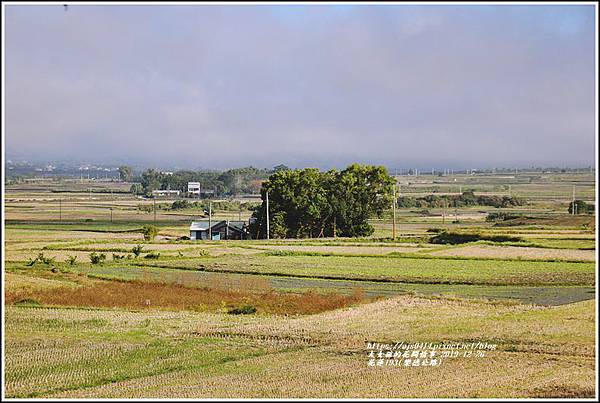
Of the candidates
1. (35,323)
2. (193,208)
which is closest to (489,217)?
(193,208)

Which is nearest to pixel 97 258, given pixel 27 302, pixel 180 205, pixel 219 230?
pixel 27 302

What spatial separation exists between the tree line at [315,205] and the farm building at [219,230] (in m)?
0.70

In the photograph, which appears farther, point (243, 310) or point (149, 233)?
point (149, 233)

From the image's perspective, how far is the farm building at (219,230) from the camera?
1342 inches

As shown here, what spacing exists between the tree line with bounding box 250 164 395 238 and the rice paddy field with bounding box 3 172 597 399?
449cm

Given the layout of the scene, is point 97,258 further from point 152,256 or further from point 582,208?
point 582,208

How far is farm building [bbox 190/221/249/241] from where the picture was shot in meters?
34.1

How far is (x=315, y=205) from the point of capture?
33.7 metres

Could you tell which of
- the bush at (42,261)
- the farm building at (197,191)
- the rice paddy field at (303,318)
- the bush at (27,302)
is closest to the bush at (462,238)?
the rice paddy field at (303,318)

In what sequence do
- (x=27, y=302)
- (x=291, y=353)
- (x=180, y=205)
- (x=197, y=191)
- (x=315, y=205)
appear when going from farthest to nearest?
1. (x=197, y=191)
2. (x=180, y=205)
3. (x=315, y=205)
4. (x=27, y=302)
5. (x=291, y=353)

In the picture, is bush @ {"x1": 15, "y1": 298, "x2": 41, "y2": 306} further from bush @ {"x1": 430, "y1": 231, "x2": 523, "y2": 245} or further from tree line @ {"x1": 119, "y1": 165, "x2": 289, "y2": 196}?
tree line @ {"x1": 119, "y1": 165, "x2": 289, "y2": 196}

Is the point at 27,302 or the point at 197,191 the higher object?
the point at 197,191

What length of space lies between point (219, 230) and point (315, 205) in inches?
201

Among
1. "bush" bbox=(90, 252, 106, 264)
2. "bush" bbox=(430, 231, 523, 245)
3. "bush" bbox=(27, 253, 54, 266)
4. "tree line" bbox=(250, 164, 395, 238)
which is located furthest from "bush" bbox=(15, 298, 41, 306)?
"tree line" bbox=(250, 164, 395, 238)
